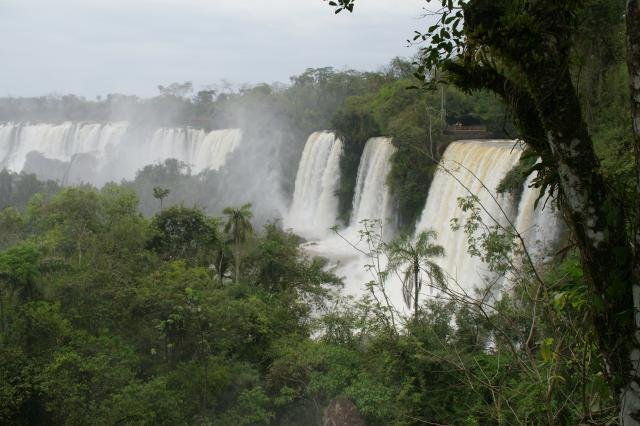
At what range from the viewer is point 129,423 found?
8.93 m

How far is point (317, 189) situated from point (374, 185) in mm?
6028

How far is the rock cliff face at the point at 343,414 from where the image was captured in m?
9.49

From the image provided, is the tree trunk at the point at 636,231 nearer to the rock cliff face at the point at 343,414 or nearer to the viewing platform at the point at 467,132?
the rock cliff face at the point at 343,414

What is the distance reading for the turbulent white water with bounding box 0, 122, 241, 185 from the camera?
1594 inches

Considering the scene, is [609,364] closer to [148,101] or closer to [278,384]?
[278,384]

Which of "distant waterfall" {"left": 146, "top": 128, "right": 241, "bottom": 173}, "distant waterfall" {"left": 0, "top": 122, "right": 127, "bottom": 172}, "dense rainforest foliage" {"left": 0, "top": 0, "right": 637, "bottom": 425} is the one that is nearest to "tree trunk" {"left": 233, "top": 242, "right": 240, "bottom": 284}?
"dense rainforest foliage" {"left": 0, "top": 0, "right": 637, "bottom": 425}

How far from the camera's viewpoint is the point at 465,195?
48.8 ft

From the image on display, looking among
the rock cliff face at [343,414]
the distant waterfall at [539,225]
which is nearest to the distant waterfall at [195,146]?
the distant waterfall at [539,225]

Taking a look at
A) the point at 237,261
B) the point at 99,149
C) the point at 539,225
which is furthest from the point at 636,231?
the point at 99,149

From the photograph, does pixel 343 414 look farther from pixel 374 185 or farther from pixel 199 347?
pixel 374 185

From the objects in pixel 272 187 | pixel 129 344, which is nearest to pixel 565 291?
pixel 129 344

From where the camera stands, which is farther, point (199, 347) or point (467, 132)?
point (467, 132)

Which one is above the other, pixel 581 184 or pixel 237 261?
pixel 581 184

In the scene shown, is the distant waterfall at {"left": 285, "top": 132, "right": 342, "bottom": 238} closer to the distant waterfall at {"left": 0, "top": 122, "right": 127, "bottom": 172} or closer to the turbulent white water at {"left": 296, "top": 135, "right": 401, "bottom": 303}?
the turbulent white water at {"left": 296, "top": 135, "right": 401, "bottom": 303}
